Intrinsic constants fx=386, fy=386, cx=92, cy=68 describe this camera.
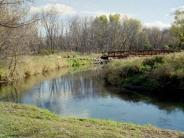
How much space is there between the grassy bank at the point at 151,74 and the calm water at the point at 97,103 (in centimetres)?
200

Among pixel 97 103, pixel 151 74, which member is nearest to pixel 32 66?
pixel 151 74

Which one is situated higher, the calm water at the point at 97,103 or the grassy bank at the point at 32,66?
the grassy bank at the point at 32,66

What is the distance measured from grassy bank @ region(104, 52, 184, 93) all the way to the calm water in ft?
6.57

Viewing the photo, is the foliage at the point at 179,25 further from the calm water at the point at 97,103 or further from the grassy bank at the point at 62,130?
the grassy bank at the point at 62,130

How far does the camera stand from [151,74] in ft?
108

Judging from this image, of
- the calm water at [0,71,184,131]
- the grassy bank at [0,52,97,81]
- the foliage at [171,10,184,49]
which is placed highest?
the foliage at [171,10,184,49]

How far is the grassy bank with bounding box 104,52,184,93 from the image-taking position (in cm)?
3081

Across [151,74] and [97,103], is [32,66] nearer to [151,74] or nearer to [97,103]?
[151,74]

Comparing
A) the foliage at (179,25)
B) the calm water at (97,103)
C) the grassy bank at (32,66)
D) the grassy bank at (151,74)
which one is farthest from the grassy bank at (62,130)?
the foliage at (179,25)

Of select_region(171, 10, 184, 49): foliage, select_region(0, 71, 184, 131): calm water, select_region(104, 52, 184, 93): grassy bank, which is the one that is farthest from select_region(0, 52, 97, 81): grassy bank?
select_region(171, 10, 184, 49): foliage

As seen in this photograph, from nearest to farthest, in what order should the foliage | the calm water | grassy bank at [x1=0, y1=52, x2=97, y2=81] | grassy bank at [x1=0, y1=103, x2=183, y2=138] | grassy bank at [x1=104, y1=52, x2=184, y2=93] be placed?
grassy bank at [x1=0, y1=103, x2=183, y2=138]
the calm water
grassy bank at [x1=104, y1=52, x2=184, y2=93]
grassy bank at [x1=0, y1=52, x2=97, y2=81]
the foliage

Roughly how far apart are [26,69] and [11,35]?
9.42 meters

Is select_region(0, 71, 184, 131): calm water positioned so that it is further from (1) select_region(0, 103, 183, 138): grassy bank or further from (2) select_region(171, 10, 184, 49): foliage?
(2) select_region(171, 10, 184, 49): foliage

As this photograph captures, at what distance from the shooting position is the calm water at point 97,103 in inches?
813
